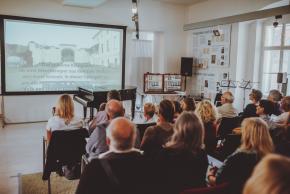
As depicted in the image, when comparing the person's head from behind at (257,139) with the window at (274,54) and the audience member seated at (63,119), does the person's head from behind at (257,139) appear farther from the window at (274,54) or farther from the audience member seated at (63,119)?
the window at (274,54)

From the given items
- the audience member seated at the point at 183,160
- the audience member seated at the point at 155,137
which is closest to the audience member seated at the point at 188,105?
the audience member seated at the point at 155,137

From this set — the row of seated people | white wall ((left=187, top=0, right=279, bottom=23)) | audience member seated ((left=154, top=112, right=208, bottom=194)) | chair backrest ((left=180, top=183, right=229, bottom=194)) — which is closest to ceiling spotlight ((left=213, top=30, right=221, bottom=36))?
white wall ((left=187, top=0, right=279, bottom=23))

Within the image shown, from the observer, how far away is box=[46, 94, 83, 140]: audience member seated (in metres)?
3.34

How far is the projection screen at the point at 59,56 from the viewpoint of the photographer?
7.22 metres

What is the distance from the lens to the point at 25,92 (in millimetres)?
7410

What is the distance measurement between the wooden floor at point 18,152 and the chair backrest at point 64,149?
0.73 meters

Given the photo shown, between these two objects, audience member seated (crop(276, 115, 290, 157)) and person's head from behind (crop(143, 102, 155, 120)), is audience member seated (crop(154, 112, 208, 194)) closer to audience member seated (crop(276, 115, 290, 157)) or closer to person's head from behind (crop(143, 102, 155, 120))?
audience member seated (crop(276, 115, 290, 157))

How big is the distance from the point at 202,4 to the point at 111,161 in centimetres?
777

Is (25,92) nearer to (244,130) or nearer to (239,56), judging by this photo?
(239,56)

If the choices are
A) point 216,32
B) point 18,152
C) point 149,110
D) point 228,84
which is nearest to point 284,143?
point 149,110

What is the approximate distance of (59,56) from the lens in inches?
305

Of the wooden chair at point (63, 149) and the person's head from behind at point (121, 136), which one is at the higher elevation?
the person's head from behind at point (121, 136)

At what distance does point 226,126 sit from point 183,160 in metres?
2.15

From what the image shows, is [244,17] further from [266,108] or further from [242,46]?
[266,108]
